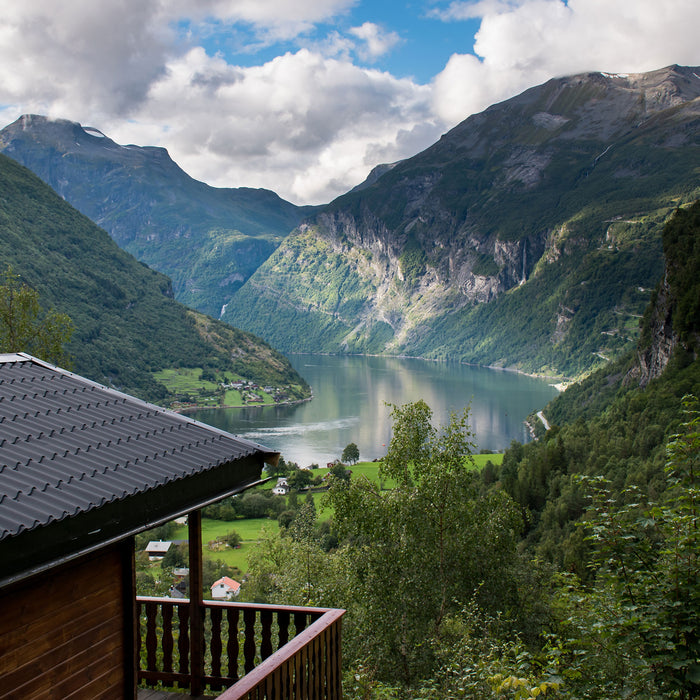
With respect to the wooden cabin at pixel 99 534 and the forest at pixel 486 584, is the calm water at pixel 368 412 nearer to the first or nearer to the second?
the forest at pixel 486 584

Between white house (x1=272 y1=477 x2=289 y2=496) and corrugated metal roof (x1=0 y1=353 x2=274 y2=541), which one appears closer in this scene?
corrugated metal roof (x1=0 y1=353 x2=274 y2=541)

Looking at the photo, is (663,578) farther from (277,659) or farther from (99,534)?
(99,534)

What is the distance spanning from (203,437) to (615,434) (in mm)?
62801

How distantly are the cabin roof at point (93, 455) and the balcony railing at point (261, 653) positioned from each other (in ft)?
3.84

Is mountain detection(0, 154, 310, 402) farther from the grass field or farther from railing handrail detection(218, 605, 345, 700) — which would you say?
railing handrail detection(218, 605, 345, 700)

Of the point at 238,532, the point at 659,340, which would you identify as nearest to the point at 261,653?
the point at 238,532

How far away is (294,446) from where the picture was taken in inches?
3233

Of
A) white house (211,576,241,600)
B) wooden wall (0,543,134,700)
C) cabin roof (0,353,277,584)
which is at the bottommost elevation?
white house (211,576,241,600)

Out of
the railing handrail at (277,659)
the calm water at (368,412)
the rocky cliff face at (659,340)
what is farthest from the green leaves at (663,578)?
the rocky cliff face at (659,340)

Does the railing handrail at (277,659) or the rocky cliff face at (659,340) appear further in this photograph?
the rocky cliff face at (659,340)

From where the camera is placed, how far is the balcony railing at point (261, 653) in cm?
404

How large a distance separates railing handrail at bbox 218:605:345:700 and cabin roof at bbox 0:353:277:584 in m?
1.10

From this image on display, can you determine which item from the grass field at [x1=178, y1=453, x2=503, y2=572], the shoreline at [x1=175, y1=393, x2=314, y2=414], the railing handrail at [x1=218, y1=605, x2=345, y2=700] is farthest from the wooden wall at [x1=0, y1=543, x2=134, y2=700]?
the shoreline at [x1=175, y1=393, x2=314, y2=414]

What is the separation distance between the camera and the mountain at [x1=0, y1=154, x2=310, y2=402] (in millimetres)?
117938
